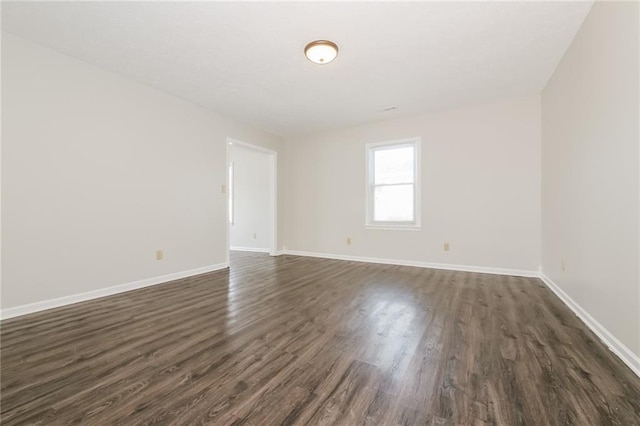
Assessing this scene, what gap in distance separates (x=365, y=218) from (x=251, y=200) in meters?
2.88

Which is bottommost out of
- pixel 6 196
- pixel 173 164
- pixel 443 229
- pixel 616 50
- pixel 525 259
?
pixel 525 259

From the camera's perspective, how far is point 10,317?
2.26m

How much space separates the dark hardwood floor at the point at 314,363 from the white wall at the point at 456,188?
1.34m

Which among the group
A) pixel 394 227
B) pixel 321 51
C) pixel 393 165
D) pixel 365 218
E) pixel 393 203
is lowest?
pixel 394 227

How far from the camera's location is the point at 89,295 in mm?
2766

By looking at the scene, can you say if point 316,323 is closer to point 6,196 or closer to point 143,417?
point 143,417

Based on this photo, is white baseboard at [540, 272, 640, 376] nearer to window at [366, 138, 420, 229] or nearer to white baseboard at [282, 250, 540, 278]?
white baseboard at [282, 250, 540, 278]

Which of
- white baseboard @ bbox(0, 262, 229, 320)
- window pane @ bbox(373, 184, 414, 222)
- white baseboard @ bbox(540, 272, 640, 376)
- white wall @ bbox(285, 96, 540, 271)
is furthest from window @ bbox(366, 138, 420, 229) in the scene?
white baseboard @ bbox(0, 262, 229, 320)

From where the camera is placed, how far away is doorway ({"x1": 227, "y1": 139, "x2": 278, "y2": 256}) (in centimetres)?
609

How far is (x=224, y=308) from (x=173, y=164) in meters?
2.22

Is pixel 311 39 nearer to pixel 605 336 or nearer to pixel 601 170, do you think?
pixel 601 170

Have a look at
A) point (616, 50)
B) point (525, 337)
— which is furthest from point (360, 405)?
point (616, 50)

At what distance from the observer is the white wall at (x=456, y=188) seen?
369 centimetres

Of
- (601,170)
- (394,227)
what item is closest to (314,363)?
(601,170)
